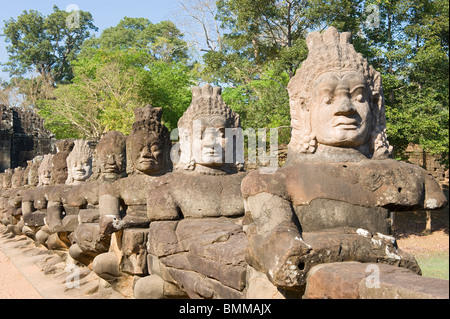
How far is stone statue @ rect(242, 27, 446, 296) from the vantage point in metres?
2.81

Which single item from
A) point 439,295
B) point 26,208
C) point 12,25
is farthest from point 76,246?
point 12,25

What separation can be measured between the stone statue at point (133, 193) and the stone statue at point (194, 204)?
1.63 feet

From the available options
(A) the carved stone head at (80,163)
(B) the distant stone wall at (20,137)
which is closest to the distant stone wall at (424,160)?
(A) the carved stone head at (80,163)

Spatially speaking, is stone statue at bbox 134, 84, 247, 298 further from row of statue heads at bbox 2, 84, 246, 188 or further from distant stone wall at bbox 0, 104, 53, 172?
distant stone wall at bbox 0, 104, 53, 172

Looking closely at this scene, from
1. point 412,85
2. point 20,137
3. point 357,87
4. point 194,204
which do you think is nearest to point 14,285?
point 194,204

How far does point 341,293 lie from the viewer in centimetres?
243

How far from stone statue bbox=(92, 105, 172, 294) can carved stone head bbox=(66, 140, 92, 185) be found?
297 centimetres

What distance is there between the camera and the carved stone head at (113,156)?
6262 mm

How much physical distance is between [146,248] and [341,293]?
2981mm

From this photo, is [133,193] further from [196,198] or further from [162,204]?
[196,198]

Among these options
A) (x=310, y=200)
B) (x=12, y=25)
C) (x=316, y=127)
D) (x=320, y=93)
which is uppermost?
(x=12, y=25)

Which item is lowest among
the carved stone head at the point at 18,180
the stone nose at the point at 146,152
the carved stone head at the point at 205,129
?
Result: the carved stone head at the point at 18,180

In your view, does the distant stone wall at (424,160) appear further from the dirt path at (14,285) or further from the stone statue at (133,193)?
the dirt path at (14,285)

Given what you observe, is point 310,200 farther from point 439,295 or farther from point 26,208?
point 26,208
